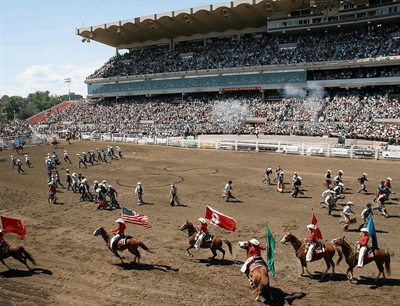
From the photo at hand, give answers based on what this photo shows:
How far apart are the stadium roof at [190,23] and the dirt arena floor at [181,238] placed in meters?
29.4

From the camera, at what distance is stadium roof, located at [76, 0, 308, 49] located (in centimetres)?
4986

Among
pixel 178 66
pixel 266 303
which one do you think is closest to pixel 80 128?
pixel 178 66

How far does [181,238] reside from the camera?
14.1 meters

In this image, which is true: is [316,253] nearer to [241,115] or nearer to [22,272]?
[22,272]

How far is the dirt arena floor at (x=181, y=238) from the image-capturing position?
967cm

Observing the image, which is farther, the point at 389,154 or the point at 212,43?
the point at 212,43

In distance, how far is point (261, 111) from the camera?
153ft

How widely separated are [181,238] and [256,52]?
4446 cm

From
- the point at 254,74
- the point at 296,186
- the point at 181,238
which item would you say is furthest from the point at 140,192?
the point at 254,74

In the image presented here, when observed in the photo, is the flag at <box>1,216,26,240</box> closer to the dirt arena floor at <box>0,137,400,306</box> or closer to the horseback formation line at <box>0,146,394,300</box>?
the horseback formation line at <box>0,146,394,300</box>

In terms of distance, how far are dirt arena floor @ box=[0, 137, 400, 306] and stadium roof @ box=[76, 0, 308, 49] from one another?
96.5 feet

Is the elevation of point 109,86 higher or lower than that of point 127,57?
lower

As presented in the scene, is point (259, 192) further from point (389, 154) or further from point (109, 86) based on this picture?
point (109, 86)

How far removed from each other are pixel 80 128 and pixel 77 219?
4269cm
